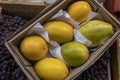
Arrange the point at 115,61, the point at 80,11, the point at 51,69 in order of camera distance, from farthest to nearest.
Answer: the point at 115,61, the point at 80,11, the point at 51,69

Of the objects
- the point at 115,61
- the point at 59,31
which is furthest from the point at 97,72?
the point at 59,31

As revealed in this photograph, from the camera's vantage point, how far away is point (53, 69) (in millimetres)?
814

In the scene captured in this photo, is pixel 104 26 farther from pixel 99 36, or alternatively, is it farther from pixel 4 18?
pixel 4 18

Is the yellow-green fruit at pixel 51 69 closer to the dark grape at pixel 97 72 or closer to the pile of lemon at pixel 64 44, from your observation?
the pile of lemon at pixel 64 44

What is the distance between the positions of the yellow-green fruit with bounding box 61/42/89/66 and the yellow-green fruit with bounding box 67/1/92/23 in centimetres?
12

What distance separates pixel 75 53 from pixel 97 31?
0.12 metres

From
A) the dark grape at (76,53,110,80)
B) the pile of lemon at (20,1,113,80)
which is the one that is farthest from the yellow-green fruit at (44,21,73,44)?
the dark grape at (76,53,110,80)

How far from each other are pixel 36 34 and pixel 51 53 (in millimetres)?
90

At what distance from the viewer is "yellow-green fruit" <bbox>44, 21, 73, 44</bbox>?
88 centimetres

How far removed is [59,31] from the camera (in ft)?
2.89

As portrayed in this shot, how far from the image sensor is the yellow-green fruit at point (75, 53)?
32.7 inches

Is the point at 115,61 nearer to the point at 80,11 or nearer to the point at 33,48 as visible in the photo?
the point at 80,11

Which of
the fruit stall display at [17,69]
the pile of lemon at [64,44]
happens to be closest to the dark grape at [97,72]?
the fruit stall display at [17,69]

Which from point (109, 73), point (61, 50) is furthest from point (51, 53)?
point (109, 73)
